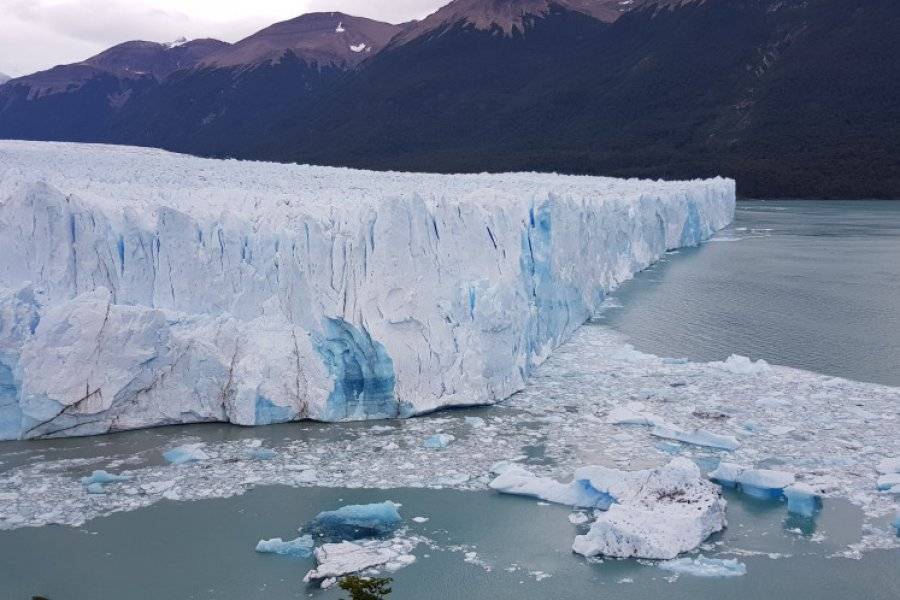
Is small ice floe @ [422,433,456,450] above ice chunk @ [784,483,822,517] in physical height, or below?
above

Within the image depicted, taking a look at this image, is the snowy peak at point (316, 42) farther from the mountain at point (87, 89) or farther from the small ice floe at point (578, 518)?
the small ice floe at point (578, 518)

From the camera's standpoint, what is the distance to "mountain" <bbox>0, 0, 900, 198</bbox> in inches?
1272

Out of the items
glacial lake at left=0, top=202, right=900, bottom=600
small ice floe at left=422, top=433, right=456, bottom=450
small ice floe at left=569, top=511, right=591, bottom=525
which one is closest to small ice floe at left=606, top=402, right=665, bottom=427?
glacial lake at left=0, top=202, right=900, bottom=600

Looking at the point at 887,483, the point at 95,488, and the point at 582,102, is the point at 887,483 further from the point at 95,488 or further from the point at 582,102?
the point at 582,102

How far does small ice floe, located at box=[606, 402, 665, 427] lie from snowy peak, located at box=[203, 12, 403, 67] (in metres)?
72.6

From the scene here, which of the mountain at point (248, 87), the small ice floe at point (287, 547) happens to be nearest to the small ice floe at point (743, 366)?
the small ice floe at point (287, 547)

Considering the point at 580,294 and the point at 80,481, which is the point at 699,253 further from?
the point at 80,481

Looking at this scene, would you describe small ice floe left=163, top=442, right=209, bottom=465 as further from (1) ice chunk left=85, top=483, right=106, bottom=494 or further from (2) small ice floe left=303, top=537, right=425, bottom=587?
(2) small ice floe left=303, top=537, right=425, bottom=587

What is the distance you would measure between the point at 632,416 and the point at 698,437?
549 millimetres

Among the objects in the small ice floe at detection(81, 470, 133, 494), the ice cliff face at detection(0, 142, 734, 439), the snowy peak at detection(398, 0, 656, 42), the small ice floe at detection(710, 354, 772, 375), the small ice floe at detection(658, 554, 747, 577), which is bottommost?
the small ice floe at detection(658, 554, 747, 577)

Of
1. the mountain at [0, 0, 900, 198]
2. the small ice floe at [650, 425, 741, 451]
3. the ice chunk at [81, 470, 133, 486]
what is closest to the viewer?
the ice chunk at [81, 470, 133, 486]

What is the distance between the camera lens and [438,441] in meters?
6.04

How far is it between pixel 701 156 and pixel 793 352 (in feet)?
83.7

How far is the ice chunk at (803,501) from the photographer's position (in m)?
5.03
